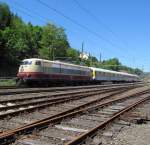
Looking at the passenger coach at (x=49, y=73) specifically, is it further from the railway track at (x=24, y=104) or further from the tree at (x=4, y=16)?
the tree at (x=4, y=16)

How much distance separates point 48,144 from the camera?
8.55 metres

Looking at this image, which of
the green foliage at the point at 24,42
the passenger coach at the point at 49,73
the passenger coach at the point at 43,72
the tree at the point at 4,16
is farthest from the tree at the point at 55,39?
the passenger coach at the point at 43,72

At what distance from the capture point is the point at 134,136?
10.4 meters

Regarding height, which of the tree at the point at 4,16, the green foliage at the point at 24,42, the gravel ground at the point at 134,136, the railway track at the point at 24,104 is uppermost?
the tree at the point at 4,16

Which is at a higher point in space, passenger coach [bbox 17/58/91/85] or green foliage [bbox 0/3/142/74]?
green foliage [bbox 0/3/142/74]

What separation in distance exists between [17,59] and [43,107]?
5848 centimetres

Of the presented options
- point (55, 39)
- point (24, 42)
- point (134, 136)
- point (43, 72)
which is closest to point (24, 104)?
point (134, 136)

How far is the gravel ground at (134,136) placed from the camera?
9484 millimetres

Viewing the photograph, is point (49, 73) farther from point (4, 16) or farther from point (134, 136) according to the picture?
point (4, 16)

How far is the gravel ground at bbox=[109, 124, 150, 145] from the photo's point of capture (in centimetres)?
948

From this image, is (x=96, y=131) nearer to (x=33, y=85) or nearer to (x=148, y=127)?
(x=148, y=127)

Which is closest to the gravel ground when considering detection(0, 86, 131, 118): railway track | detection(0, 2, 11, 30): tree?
detection(0, 86, 131, 118): railway track

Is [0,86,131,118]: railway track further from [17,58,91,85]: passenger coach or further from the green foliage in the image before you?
the green foliage

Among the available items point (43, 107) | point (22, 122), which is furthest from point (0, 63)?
point (22, 122)
